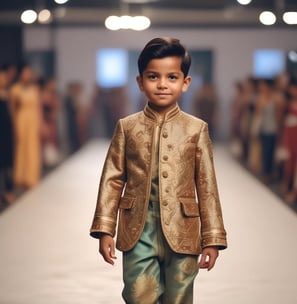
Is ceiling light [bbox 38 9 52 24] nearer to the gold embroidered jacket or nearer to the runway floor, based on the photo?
the runway floor

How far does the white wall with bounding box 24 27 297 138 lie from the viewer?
2448 cm

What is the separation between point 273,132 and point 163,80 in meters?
9.23

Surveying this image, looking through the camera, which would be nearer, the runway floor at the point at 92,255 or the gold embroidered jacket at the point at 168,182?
the gold embroidered jacket at the point at 168,182

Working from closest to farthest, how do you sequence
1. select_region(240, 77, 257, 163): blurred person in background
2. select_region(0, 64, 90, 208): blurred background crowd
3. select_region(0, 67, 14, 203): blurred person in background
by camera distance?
select_region(0, 67, 14, 203): blurred person in background → select_region(0, 64, 90, 208): blurred background crowd → select_region(240, 77, 257, 163): blurred person in background

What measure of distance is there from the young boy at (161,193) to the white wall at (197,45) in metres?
20.7

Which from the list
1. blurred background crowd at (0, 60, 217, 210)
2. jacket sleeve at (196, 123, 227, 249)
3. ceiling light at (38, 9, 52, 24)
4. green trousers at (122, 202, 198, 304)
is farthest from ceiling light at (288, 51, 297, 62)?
green trousers at (122, 202, 198, 304)

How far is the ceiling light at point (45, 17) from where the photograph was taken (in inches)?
924

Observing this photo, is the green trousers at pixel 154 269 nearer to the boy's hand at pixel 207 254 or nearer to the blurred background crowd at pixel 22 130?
the boy's hand at pixel 207 254

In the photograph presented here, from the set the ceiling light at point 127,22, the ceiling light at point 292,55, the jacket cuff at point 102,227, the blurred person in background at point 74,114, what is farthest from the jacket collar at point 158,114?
the ceiling light at point 292,55

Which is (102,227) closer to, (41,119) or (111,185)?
(111,185)

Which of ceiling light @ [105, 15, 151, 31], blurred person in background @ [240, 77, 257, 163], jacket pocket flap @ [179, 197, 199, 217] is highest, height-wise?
ceiling light @ [105, 15, 151, 31]

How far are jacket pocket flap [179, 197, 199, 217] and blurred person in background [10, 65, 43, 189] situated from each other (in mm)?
8090

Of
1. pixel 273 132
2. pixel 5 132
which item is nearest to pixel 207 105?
pixel 273 132

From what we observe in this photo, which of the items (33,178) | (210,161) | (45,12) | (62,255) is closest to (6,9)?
(45,12)
